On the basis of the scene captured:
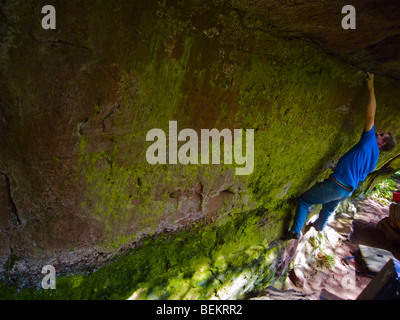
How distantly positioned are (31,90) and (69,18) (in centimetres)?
45

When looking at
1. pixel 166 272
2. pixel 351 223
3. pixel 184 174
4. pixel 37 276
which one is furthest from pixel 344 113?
pixel 351 223

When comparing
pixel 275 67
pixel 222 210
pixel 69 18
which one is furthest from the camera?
pixel 222 210

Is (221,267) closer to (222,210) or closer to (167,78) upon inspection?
(222,210)

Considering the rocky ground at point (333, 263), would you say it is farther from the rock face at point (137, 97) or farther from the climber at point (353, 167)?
the rock face at point (137, 97)

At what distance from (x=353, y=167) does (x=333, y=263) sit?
273cm

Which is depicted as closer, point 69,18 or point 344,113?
point 69,18

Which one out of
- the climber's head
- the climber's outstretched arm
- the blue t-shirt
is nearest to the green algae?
the blue t-shirt

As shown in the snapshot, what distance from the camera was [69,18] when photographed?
1.31m

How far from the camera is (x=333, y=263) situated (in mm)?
4594

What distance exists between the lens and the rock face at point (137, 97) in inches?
54.4

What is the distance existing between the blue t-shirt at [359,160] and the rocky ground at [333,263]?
5.77 feet

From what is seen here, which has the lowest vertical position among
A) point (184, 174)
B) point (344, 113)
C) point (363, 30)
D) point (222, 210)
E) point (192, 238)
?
point (192, 238)

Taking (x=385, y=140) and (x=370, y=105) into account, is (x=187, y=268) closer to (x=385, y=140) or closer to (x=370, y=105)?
(x=370, y=105)

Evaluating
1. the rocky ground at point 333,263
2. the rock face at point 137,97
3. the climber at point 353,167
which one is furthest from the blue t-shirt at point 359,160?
the rocky ground at point 333,263
